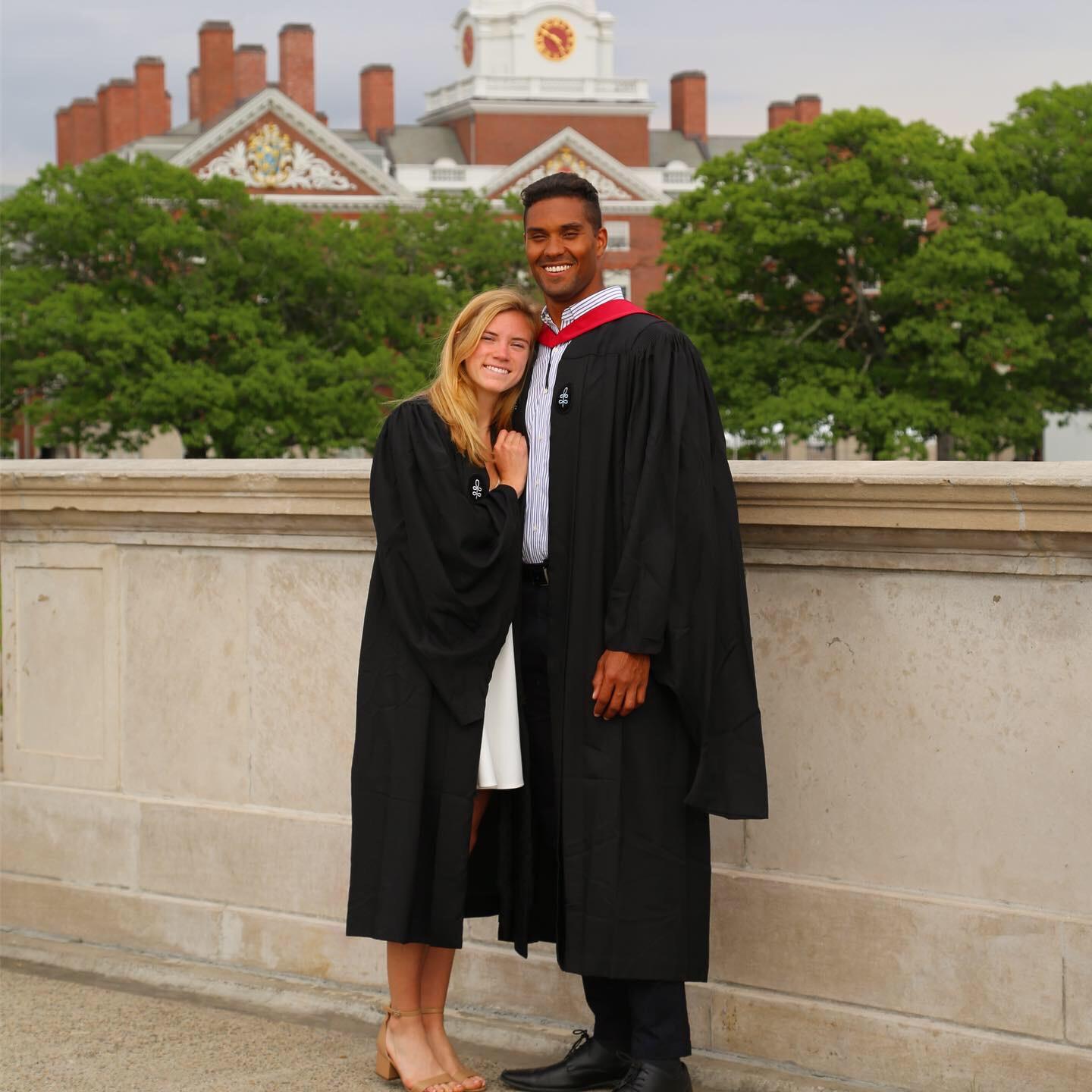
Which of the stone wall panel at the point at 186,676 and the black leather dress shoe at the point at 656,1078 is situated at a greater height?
the stone wall panel at the point at 186,676

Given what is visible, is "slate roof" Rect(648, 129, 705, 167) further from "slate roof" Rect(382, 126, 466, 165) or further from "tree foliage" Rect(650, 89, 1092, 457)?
"tree foliage" Rect(650, 89, 1092, 457)

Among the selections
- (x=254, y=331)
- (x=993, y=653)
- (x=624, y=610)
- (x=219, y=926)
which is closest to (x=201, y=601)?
(x=219, y=926)

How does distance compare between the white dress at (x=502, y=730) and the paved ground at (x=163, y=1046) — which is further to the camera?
the paved ground at (x=163, y=1046)

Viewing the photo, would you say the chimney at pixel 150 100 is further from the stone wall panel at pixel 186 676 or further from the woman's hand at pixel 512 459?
the woman's hand at pixel 512 459

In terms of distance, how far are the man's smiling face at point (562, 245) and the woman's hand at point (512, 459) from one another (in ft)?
1.05

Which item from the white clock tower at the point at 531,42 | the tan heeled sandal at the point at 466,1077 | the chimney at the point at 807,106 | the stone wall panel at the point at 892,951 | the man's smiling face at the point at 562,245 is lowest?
the tan heeled sandal at the point at 466,1077

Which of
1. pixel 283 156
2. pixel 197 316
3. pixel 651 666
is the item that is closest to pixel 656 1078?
pixel 651 666

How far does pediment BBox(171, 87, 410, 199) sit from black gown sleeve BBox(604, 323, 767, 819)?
55192 millimetres

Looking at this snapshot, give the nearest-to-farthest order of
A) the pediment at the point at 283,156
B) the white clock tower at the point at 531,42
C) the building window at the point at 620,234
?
the pediment at the point at 283,156 < the building window at the point at 620,234 < the white clock tower at the point at 531,42

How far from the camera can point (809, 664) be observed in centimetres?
370

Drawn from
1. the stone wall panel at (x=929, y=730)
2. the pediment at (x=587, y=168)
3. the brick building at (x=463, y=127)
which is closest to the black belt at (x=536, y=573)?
the stone wall panel at (x=929, y=730)

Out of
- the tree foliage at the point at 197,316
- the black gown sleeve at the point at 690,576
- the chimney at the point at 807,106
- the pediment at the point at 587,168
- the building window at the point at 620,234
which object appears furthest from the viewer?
the chimney at the point at 807,106

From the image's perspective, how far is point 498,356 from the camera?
11.6 ft

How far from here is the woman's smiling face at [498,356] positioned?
139 inches
